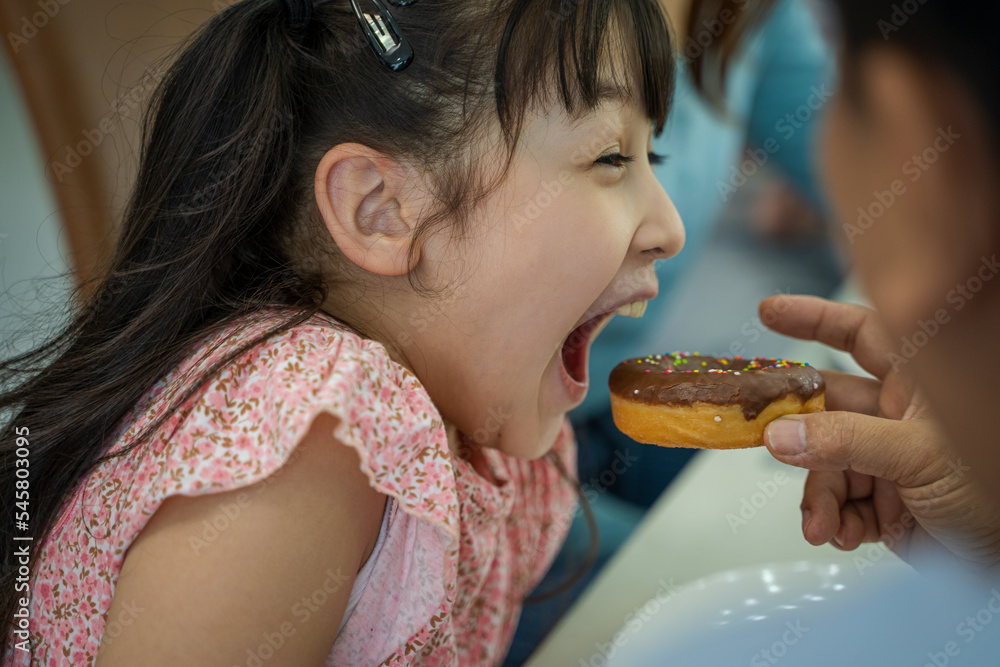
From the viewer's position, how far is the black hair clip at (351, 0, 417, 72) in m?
0.93

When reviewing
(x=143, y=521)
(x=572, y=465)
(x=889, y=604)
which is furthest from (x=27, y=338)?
(x=889, y=604)

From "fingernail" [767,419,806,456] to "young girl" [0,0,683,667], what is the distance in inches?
11.6

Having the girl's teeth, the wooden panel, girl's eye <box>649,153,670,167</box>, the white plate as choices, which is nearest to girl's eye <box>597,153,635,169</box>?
girl's eye <box>649,153,670,167</box>

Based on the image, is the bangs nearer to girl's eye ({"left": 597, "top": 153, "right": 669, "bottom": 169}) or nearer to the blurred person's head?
girl's eye ({"left": 597, "top": 153, "right": 669, "bottom": 169})

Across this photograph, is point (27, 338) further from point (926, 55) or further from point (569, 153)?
point (926, 55)

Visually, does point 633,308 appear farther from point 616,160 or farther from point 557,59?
point 557,59

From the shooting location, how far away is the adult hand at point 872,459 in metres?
0.95

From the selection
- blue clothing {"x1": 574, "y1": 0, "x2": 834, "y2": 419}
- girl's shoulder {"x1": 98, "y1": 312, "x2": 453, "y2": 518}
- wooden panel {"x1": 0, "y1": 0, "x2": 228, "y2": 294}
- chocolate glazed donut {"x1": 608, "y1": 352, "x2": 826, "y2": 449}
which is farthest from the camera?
blue clothing {"x1": 574, "y1": 0, "x2": 834, "y2": 419}

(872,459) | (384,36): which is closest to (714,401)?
(872,459)

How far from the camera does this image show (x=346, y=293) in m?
1.06

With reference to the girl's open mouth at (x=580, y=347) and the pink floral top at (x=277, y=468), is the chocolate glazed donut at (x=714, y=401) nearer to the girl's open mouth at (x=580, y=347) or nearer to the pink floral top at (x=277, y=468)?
the girl's open mouth at (x=580, y=347)

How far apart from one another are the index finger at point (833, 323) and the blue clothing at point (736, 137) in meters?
0.71

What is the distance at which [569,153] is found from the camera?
982mm

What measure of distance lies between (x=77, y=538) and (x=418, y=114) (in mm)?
696
